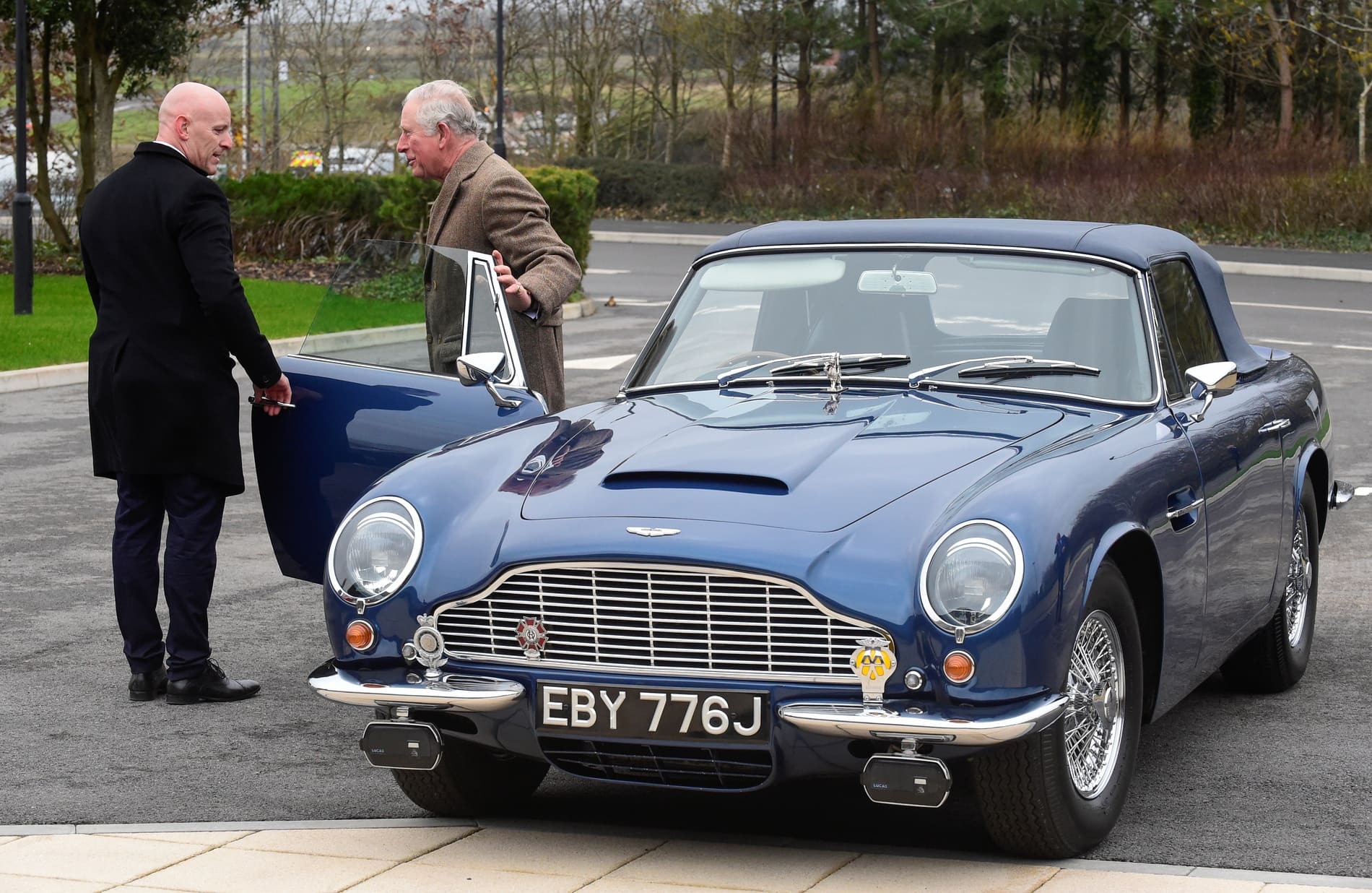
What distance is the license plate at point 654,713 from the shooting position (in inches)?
163

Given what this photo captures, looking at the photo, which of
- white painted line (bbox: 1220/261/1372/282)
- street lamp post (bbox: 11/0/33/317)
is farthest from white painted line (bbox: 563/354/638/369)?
white painted line (bbox: 1220/261/1372/282)

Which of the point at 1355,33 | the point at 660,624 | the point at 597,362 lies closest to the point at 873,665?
the point at 660,624

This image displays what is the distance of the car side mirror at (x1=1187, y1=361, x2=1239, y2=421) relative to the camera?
212 inches

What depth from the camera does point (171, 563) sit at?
20.4 ft

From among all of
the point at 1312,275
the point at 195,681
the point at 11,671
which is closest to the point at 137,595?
the point at 195,681

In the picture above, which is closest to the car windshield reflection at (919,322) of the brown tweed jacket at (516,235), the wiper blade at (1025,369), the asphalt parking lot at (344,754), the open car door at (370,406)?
the wiper blade at (1025,369)

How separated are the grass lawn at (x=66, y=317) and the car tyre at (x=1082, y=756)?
11156 mm

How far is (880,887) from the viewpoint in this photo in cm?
421

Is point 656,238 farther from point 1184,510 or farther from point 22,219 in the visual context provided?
point 1184,510

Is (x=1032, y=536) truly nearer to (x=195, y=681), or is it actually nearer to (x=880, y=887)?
(x=880, y=887)

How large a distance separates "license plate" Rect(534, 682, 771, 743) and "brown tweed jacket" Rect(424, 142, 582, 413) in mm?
2492

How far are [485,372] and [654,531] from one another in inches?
61.4

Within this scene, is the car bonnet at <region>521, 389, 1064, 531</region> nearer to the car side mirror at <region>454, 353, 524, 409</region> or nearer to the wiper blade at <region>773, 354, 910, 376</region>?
the wiper blade at <region>773, 354, 910, 376</region>

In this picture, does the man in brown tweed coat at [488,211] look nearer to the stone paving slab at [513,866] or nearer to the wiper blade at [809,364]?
the wiper blade at [809,364]
